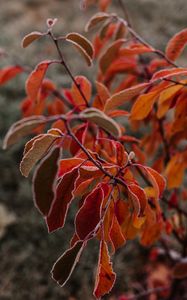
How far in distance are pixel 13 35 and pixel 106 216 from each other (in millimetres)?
3960

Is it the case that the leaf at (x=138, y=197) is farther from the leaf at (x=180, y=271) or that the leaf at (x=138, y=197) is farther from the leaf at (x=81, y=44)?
the leaf at (x=180, y=271)

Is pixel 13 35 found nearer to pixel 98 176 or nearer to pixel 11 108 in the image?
pixel 11 108

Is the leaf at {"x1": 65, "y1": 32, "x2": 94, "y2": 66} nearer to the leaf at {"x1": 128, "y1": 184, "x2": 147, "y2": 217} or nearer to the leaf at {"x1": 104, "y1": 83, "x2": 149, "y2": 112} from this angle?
the leaf at {"x1": 104, "y1": 83, "x2": 149, "y2": 112}

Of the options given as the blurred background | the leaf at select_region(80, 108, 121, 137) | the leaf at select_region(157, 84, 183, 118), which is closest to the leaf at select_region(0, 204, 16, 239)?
the blurred background

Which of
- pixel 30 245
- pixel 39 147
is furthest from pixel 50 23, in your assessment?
pixel 30 245

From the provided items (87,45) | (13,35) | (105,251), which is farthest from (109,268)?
(13,35)

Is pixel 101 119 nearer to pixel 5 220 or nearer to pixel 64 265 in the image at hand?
pixel 64 265

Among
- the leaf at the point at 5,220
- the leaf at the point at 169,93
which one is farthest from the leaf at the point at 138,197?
the leaf at the point at 5,220

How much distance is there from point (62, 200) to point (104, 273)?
0.48 ft

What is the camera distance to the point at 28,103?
4.90 ft

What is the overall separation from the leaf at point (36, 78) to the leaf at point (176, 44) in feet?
1.04

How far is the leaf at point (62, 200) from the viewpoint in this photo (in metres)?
0.75

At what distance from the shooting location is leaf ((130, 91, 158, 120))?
95 cm

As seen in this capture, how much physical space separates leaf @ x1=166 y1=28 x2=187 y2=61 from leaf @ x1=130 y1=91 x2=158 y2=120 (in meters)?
0.20
